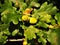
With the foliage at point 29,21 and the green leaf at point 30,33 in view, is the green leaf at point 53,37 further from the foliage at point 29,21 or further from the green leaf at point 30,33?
the green leaf at point 30,33

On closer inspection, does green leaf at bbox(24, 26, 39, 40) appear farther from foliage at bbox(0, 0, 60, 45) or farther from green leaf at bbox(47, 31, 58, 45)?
green leaf at bbox(47, 31, 58, 45)

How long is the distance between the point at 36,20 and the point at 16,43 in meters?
0.43

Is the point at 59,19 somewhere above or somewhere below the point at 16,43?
above

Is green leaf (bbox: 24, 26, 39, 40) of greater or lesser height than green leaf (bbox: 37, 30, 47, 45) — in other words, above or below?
above

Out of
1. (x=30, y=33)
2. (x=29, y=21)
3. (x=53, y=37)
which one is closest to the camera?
(x=53, y=37)

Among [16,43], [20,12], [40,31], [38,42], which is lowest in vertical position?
[16,43]

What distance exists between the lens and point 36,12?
1567 mm

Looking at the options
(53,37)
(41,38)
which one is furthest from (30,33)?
(53,37)

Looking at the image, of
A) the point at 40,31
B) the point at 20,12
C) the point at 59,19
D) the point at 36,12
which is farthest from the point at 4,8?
the point at 59,19

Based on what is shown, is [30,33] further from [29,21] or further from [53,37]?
[53,37]

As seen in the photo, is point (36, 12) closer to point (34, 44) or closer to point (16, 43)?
point (34, 44)

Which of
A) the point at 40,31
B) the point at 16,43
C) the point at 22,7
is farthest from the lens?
the point at 16,43

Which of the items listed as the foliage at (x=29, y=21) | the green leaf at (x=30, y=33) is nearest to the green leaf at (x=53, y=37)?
the foliage at (x=29, y=21)

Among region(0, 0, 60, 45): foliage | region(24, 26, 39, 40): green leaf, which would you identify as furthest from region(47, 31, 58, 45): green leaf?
region(24, 26, 39, 40): green leaf
